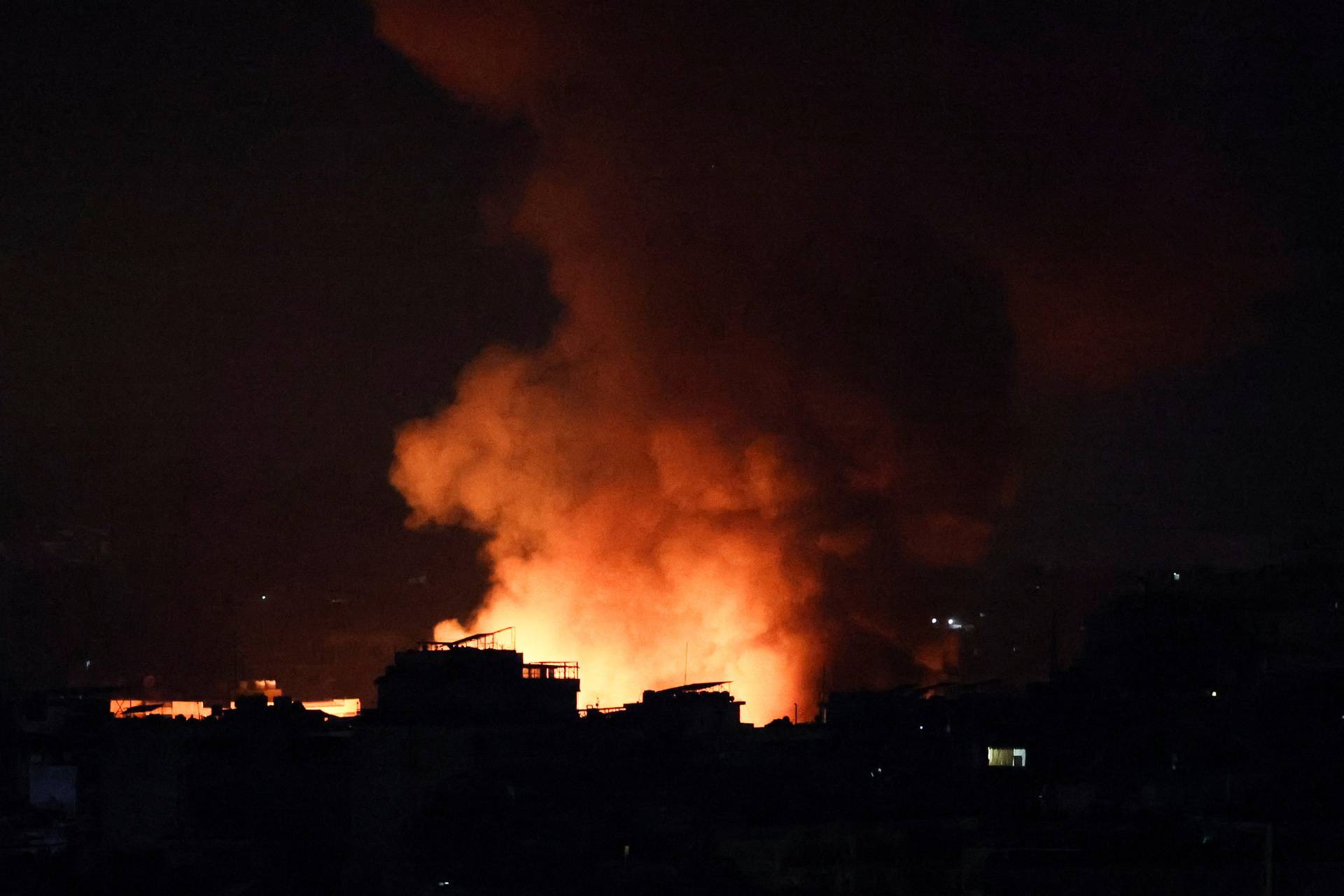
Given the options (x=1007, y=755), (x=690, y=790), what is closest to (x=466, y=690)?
(x=690, y=790)

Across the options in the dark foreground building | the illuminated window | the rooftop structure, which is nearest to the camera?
the dark foreground building

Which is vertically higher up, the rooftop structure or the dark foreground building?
the rooftop structure

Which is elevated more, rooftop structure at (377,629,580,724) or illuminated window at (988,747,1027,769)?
rooftop structure at (377,629,580,724)

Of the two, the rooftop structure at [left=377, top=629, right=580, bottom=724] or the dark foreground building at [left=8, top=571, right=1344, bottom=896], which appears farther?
the rooftop structure at [left=377, top=629, right=580, bottom=724]

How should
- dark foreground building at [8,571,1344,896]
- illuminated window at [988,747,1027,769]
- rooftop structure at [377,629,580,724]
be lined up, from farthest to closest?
illuminated window at [988,747,1027,769] → rooftop structure at [377,629,580,724] → dark foreground building at [8,571,1344,896]

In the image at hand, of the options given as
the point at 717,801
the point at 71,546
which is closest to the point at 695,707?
the point at 717,801

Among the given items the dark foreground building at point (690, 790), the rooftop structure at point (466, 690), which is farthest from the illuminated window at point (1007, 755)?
the rooftop structure at point (466, 690)

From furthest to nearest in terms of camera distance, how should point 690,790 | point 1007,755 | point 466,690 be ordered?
point 1007,755 → point 466,690 → point 690,790

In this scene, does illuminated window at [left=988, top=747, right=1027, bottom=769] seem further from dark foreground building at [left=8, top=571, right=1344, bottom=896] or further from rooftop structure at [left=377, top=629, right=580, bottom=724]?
rooftop structure at [left=377, top=629, right=580, bottom=724]

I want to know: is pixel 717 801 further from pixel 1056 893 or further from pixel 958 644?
pixel 958 644

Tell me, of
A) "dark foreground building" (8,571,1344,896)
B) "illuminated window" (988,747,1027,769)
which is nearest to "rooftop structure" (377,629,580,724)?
"dark foreground building" (8,571,1344,896)

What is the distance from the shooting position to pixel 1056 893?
2036cm

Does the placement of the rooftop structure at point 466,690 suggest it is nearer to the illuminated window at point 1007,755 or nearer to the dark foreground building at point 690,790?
the dark foreground building at point 690,790

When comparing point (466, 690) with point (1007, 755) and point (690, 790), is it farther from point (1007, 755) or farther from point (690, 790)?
point (1007, 755)
